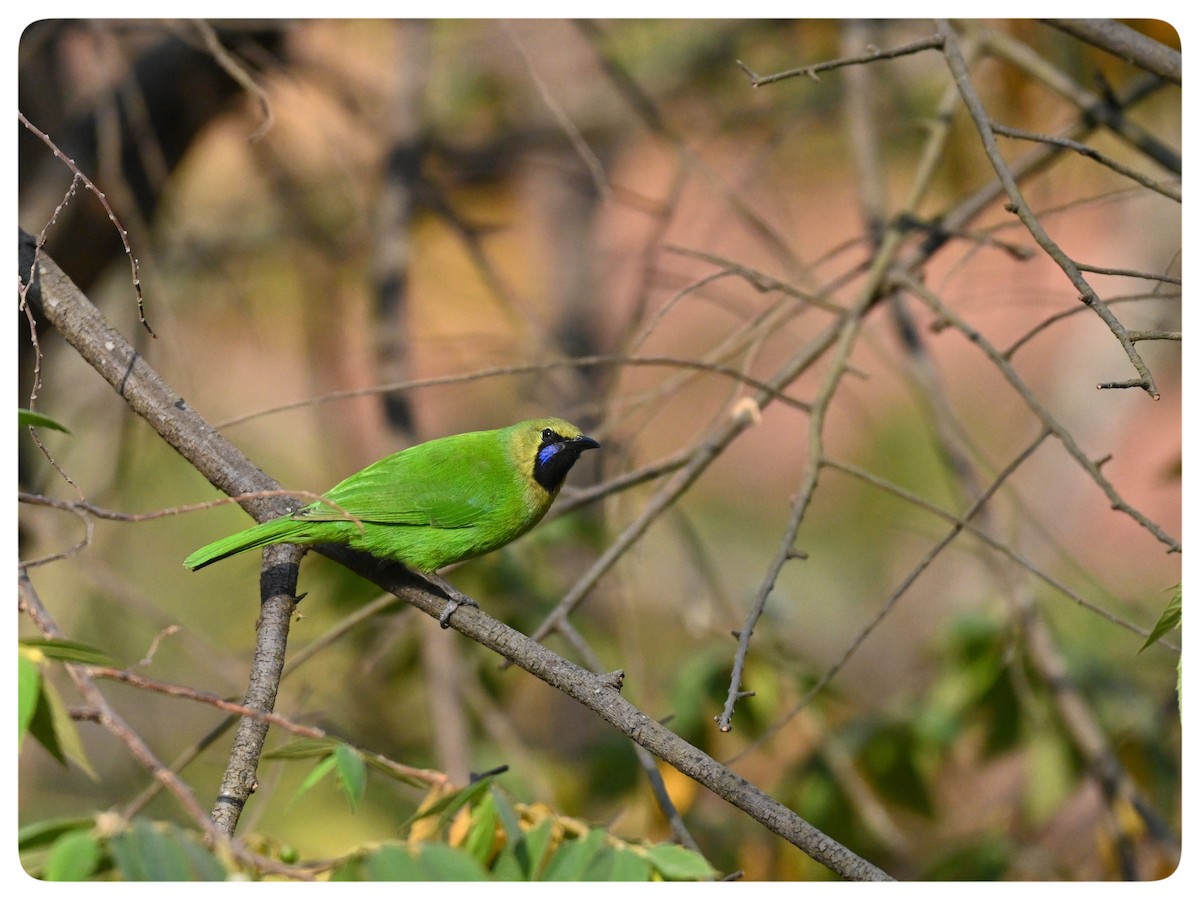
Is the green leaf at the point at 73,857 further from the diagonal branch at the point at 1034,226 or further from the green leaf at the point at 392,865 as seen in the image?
the diagonal branch at the point at 1034,226

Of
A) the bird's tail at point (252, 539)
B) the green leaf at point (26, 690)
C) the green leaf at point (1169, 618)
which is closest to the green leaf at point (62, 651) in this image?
the green leaf at point (26, 690)

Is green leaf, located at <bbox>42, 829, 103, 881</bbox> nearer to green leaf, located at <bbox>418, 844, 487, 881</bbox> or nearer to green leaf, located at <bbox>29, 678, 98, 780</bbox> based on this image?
green leaf, located at <bbox>29, 678, 98, 780</bbox>

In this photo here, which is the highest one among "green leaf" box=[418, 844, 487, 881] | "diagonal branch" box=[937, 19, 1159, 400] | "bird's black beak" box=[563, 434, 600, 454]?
"diagonal branch" box=[937, 19, 1159, 400]

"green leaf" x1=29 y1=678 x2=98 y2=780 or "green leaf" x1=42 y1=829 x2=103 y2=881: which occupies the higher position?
"green leaf" x1=29 y1=678 x2=98 y2=780

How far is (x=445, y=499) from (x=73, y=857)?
1602mm

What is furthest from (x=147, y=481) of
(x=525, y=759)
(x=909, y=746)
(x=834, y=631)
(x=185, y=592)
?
(x=834, y=631)

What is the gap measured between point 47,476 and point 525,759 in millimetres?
1634

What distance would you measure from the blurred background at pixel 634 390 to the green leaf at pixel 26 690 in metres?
0.29

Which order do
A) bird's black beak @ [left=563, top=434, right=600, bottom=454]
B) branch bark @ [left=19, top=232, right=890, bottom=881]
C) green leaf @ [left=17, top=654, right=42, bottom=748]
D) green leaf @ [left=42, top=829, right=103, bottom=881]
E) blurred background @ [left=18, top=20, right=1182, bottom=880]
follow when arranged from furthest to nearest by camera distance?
blurred background @ [left=18, top=20, right=1182, bottom=880] → bird's black beak @ [left=563, top=434, right=600, bottom=454] → branch bark @ [left=19, top=232, right=890, bottom=881] → green leaf @ [left=17, top=654, right=42, bottom=748] → green leaf @ [left=42, top=829, right=103, bottom=881]

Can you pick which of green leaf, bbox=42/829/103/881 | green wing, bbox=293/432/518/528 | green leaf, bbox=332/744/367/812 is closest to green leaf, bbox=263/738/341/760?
green leaf, bbox=332/744/367/812

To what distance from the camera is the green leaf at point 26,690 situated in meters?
1.32

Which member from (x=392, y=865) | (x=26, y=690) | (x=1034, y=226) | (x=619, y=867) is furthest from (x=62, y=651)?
(x=1034, y=226)

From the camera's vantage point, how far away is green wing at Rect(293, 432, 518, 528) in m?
2.62

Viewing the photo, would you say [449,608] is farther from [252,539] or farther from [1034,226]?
[1034,226]
